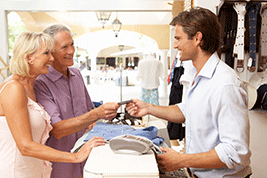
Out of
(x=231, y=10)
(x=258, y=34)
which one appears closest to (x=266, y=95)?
(x=258, y=34)

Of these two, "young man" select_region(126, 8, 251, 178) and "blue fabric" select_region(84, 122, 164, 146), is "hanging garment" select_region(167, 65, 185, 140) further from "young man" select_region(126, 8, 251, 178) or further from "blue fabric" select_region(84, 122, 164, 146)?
"blue fabric" select_region(84, 122, 164, 146)

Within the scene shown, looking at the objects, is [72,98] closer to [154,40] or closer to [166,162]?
[166,162]

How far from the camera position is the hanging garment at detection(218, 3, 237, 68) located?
2730 millimetres

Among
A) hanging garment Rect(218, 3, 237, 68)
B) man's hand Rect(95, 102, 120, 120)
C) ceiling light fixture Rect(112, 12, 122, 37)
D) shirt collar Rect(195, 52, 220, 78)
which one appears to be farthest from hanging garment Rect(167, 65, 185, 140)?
ceiling light fixture Rect(112, 12, 122, 37)

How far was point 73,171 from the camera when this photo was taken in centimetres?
197

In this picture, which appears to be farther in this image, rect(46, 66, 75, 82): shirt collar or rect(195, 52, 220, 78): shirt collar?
rect(46, 66, 75, 82): shirt collar

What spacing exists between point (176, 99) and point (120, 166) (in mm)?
3150

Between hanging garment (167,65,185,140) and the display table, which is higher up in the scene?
the display table

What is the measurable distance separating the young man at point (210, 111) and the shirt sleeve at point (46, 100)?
81 cm

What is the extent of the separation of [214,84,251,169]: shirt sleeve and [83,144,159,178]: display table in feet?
1.31

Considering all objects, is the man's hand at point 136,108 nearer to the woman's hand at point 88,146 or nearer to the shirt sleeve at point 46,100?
the shirt sleeve at point 46,100

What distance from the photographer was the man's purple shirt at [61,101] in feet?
5.79

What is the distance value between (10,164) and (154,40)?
541 cm

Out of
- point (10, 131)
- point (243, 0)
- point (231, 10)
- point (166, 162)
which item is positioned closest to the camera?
point (166, 162)
